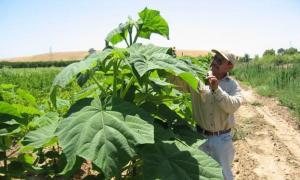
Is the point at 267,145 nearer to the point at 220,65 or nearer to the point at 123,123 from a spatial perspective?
the point at 220,65

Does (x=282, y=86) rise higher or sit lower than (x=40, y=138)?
lower

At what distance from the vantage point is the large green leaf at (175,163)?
6.10ft

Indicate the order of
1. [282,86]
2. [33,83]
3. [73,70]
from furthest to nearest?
[33,83], [282,86], [73,70]

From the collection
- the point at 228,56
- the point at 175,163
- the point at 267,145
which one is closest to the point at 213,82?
the point at 228,56

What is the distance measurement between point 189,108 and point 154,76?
18.4 inches

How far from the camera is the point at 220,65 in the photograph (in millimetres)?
3879

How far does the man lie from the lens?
3.78 meters

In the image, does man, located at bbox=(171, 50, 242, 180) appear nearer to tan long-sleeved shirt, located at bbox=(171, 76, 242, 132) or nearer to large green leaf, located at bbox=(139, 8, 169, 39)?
tan long-sleeved shirt, located at bbox=(171, 76, 242, 132)

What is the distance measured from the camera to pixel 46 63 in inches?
2586

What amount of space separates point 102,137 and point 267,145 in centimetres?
721

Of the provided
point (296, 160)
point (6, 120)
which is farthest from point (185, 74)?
point (296, 160)

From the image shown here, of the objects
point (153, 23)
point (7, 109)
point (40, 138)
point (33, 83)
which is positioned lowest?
point (33, 83)

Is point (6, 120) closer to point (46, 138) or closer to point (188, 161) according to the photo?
point (46, 138)

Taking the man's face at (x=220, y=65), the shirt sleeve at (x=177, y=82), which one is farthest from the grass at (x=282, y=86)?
the shirt sleeve at (x=177, y=82)
